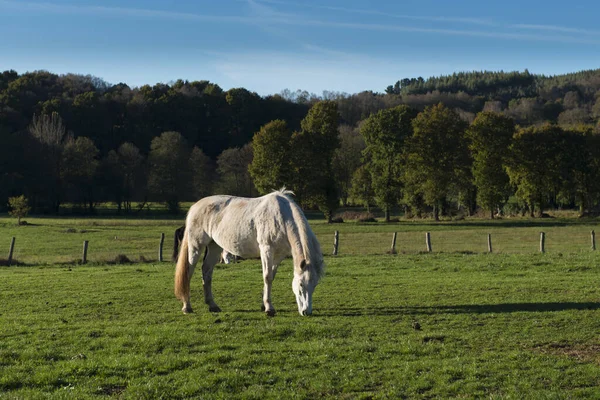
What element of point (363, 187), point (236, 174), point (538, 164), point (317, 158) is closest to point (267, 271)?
point (317, 158)

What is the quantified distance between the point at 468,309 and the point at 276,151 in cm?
4756

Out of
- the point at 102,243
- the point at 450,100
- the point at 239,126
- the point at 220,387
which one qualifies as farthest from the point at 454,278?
the point at 450,100

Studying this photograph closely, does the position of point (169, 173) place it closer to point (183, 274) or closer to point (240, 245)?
point (183, 274)

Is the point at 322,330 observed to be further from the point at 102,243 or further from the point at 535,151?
the point at 535,151

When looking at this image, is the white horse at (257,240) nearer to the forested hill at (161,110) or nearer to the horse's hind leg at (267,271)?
the horse's hind leg at (267,271)

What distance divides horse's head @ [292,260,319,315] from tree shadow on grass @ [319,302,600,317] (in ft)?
1.95

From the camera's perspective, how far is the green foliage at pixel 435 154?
60719 millimetres

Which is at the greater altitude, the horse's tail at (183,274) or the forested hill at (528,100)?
the forested hill at (528,100)

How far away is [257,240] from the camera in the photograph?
1259 centimetres

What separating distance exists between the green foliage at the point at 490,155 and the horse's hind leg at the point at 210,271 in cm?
5207

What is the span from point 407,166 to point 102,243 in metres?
33.9

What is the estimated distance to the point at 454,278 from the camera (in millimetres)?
17875

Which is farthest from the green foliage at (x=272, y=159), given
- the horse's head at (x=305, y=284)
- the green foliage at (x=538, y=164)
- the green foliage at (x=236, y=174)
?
the horse's head at (x=305, y=284)

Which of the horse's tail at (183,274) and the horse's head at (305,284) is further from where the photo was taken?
the horse's tail at (183,274)
